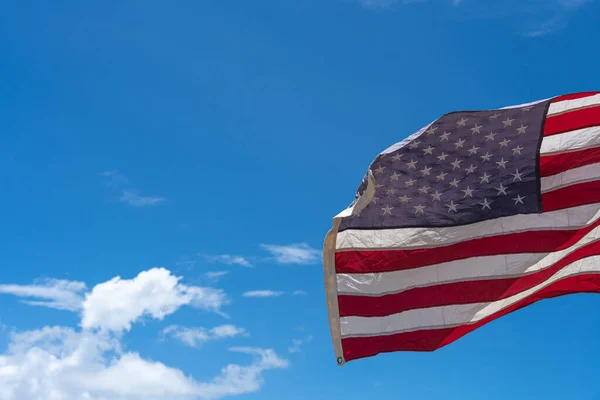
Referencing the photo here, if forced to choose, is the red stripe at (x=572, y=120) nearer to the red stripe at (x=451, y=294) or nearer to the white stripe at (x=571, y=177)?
the white stripe at (x=571, y=177)

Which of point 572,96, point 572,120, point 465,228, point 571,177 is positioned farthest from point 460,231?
point 572,96

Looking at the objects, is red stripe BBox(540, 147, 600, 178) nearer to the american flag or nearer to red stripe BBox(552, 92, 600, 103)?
the american flag

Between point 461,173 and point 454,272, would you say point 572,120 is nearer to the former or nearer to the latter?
point 461,173

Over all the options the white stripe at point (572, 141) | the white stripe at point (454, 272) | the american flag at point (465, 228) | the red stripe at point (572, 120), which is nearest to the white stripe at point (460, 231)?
the american flag at point (465, 228)

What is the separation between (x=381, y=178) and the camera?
20500 millimetres

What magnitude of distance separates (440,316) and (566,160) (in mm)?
4416

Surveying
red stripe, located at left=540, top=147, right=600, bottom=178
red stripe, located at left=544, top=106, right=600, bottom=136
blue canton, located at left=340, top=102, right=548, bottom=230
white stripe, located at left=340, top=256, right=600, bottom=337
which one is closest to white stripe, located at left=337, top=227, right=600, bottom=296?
white stripe, located at left=340, top=256, right=600, bottom=337

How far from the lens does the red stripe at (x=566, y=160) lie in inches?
702

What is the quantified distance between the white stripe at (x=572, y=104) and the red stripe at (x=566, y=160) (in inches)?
43.7

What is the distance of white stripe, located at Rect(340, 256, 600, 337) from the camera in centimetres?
1767

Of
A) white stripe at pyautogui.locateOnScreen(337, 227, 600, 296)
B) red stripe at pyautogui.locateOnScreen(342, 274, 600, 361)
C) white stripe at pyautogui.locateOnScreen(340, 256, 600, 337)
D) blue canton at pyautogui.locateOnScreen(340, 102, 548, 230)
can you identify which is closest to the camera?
red stripe at pyautogui.locateOnScreen(342, 274, 600, 361)

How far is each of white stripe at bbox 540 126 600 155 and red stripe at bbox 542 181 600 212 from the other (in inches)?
34.3

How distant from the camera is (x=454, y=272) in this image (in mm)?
19078

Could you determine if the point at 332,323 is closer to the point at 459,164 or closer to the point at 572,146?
the point at 459,164
